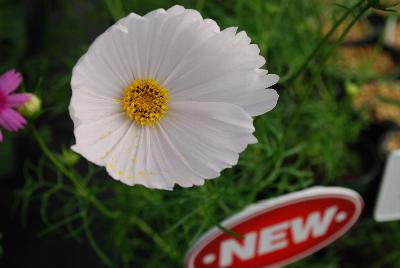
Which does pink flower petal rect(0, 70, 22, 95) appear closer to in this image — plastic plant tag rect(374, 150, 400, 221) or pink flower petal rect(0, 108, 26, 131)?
pink flower petal rect(0, 108, 26, 131)

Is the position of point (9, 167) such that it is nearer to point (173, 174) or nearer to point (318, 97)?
point (318, 97)

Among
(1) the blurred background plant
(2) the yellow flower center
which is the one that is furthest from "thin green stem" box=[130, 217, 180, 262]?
(2) the yellow flower center

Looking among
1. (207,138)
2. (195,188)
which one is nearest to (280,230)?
(195,188)

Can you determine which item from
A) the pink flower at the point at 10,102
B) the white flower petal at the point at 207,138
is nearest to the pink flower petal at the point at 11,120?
the pink flower at the point at 10,102

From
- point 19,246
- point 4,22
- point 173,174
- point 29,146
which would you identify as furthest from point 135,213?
point 4,22

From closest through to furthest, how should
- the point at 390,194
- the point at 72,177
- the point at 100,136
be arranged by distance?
the point at 100,136 < the point at 72,177 < the point at 390,194

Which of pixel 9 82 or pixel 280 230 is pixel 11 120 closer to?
pixel 9 82

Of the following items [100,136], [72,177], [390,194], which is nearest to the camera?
[100,136]
